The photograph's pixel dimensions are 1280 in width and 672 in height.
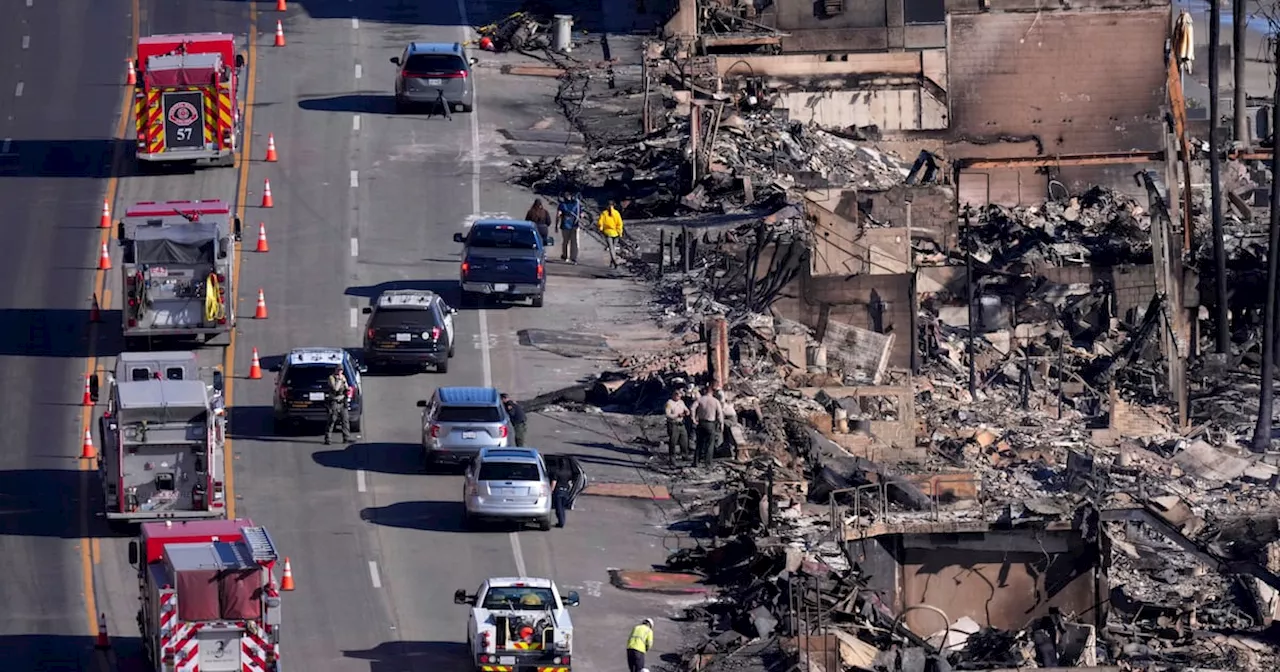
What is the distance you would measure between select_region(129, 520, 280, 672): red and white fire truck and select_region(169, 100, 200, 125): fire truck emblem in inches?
1267

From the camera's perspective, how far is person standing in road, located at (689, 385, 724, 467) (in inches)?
2156

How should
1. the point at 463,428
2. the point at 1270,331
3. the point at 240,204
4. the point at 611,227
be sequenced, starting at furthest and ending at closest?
the point at 1270,331 < the point at 240,204 < the point at 611,227 < the point at 463,428

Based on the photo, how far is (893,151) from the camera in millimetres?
87000

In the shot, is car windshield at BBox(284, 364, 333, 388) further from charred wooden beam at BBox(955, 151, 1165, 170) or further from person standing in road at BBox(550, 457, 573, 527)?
charred wooden beam at BBox(955, 151, 1165, 170)

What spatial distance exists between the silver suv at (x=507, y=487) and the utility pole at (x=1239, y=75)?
39741 millimetres

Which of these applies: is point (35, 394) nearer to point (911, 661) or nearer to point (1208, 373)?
point (911, 661)

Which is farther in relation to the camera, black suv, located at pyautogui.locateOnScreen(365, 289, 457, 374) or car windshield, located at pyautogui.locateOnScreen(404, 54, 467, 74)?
car windshield, located at pyautogui.locateOnScreen(404, 54, 467, 74)

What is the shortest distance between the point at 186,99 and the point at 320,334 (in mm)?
10915

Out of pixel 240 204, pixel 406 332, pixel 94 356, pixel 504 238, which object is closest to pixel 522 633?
pixel 406 332

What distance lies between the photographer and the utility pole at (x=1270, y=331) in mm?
68312

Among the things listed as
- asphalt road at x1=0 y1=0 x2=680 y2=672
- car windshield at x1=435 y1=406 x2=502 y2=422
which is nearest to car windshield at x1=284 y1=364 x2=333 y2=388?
asphalt road at x1=0 y1=0 x2=680 y2=672

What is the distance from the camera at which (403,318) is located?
58.6m

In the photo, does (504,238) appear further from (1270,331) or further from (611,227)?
(1270,331)

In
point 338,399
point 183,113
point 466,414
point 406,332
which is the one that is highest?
point 183,113
